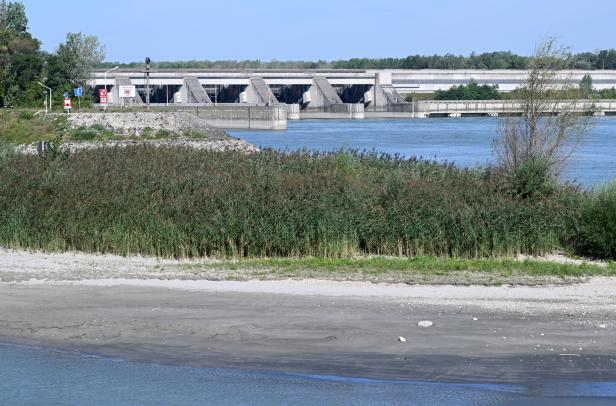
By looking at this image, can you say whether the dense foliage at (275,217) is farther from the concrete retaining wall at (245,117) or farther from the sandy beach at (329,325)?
the concrete retaining wall at (245,117)

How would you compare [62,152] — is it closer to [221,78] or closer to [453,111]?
[221,78]

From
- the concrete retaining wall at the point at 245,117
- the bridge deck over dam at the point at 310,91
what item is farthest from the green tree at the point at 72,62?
the bridge deck over dam at the point at 310,91

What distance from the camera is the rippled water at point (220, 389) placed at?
10.0 meters

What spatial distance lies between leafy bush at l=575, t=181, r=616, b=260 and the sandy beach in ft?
10.0

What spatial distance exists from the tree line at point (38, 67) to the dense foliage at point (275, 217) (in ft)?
199

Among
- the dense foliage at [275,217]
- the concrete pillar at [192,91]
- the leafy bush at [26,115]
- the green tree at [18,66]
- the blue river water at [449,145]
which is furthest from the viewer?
the concrete pillar at [192,91]

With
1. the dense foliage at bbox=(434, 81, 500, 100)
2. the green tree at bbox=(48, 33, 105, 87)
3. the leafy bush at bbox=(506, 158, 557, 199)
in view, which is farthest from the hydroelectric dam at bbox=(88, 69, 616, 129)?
the leafy bush at bbox=(506, 158, 557, 199)

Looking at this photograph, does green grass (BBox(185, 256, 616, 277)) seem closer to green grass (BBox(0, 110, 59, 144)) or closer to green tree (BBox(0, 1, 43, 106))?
green grass (BBox(0, 110, 59, 144))

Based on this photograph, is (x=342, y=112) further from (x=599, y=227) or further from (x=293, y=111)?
(x=599, y=227)

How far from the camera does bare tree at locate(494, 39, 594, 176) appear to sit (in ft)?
93.7

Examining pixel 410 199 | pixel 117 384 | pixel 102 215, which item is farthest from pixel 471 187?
pixel 117 384

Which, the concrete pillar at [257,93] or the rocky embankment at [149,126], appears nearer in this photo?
the rocky embankment at [149,126]

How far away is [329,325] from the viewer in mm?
12672

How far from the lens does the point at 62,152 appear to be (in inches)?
1171
